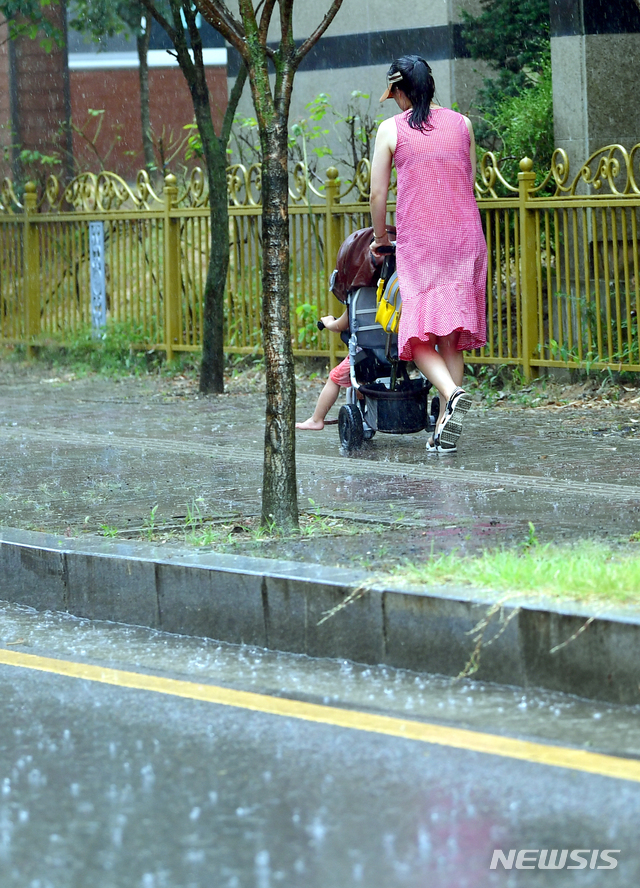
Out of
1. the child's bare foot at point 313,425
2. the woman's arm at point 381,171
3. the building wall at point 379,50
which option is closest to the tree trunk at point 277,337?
the woman's arm at point 381,171

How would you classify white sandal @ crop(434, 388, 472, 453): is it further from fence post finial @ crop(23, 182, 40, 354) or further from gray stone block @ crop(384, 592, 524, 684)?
fence post finial @ crop(23, 182, 40, 354)

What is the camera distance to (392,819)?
3.81 metres

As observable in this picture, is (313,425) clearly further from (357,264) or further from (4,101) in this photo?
(4,101)

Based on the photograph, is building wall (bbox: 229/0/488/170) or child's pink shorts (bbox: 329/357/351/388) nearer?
child's pink shorts (bbox: 329/357/351/388)

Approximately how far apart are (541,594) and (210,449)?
16.1 feet

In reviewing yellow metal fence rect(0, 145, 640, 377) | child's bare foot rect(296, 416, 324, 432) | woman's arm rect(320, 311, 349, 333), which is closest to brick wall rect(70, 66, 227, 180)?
yellow metal fence rect(0, 145, 640, 377)

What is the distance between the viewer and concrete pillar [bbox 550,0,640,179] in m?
12.8

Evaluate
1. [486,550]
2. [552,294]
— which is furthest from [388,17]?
[486,550]

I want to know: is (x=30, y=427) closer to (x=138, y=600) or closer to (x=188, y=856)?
(x=138, y=600)

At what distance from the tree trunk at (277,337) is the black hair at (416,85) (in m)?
2.10

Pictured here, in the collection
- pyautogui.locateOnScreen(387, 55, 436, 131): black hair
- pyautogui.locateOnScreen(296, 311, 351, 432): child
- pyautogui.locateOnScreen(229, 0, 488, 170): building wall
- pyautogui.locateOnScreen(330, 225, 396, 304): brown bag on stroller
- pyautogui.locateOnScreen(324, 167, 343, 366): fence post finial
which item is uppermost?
pyautogui.locateOnScreen(229, 0, 488, 170): building wall

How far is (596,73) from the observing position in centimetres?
1279

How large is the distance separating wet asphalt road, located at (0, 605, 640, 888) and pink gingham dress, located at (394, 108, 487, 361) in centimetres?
378

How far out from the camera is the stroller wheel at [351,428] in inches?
366
